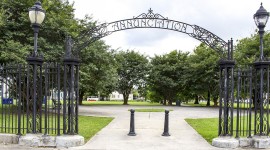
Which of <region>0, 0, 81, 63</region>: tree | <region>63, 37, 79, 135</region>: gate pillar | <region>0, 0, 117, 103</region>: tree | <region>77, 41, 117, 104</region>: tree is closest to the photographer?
<region>63, 37, 79, 135</region>: gate pillar

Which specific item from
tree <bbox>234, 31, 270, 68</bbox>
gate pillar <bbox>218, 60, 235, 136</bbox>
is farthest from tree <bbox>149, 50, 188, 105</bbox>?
gate pillar <bbox>218, 60, 235, 136</bbox>

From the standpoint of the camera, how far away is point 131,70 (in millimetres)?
49062

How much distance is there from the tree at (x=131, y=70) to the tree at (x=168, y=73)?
5.02 ft

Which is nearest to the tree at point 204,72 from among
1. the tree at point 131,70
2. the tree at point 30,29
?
the tree at point 131,70

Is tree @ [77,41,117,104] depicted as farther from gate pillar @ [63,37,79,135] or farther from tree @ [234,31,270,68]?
tree @ [234,31,270,68]

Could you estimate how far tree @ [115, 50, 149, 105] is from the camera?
4831cm

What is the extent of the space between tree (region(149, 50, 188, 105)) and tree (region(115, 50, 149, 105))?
1.53 m

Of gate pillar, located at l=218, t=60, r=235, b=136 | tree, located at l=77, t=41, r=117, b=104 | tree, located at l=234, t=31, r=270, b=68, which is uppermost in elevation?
tree, located at l=234, t=31, r=270, b=68

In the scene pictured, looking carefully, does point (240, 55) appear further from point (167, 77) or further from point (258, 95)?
point (258, 95)

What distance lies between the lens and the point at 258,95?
10812 millimetres

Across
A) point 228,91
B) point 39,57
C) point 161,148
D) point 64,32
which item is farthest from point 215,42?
point 64,32

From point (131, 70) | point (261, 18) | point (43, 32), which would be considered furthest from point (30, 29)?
point (131, 70)

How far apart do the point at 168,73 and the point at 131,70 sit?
19.8ft

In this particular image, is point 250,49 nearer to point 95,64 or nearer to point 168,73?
point 168,73
